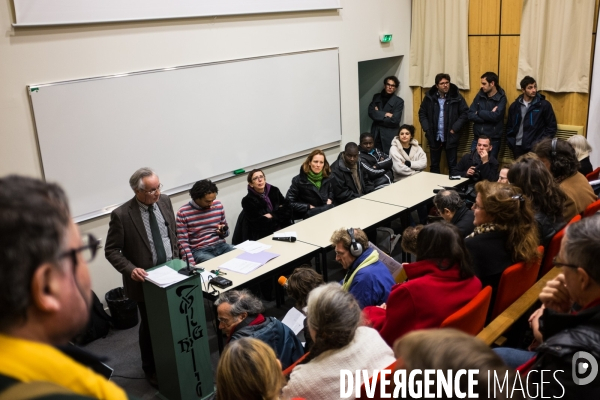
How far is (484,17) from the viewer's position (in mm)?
7465

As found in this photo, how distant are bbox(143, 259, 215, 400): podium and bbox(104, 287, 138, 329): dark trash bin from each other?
1.23 meters

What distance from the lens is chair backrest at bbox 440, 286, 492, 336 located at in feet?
8.37

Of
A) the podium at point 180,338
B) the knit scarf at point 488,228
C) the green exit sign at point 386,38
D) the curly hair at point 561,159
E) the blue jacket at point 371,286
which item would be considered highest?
the green exit sign at point 386,38

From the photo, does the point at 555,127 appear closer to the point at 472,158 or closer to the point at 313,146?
the point at 472,158

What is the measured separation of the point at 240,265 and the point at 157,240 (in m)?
0.69

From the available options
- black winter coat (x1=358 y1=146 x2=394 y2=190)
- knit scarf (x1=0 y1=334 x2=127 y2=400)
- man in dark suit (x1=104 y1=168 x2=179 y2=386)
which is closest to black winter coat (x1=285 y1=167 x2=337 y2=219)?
black winter coat (x1=358 y1=146 x2=394 y2=190)

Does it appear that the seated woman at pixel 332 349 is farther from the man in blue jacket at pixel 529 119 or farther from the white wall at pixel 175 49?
the man in blue jacket at pixel 529 119

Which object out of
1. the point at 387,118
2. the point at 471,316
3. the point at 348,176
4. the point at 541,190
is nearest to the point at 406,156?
the point at 348,176

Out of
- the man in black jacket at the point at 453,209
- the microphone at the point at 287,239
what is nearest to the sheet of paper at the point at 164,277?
the microphone at the point at 287,239

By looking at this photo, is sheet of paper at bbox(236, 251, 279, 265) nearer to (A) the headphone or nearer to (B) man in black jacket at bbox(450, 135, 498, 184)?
(A) the headphone

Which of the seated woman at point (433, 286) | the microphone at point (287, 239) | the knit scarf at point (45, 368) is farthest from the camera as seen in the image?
the microphone at point (287, 239)

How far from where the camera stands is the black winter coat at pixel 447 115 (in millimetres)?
7621

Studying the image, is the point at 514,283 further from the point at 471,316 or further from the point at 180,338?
the point at 180,338

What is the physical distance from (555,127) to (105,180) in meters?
5.32
